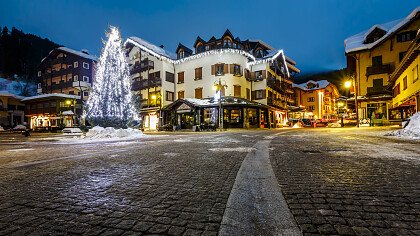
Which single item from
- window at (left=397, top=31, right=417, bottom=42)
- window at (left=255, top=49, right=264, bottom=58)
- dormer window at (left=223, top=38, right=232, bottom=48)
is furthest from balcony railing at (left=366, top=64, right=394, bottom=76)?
dormer window at (left=223, top=38, right=232, bottom=48)

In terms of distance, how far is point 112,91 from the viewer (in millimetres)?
18609

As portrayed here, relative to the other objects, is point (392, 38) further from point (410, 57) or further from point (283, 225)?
point (283, 225)

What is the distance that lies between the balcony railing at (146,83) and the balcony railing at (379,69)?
30.0 meters

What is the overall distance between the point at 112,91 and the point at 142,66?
2068 centimetres

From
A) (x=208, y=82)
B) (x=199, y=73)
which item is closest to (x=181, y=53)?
(x=199, y=73)

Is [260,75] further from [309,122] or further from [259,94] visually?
[309,122]

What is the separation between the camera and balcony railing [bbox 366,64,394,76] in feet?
96.7

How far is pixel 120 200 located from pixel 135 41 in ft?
133

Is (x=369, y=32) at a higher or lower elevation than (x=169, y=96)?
higher

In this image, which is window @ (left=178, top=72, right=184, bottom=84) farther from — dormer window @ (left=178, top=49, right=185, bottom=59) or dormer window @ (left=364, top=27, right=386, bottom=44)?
dormer window @ (left=364, top=27, right=386, bottom=44)

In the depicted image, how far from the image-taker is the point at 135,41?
3878 centimetres

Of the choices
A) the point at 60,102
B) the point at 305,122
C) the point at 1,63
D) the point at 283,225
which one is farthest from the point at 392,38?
the point at 1,63

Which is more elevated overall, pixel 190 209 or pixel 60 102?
pixel 60 102

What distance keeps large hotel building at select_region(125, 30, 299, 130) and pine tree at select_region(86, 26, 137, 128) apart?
40.6 feet
